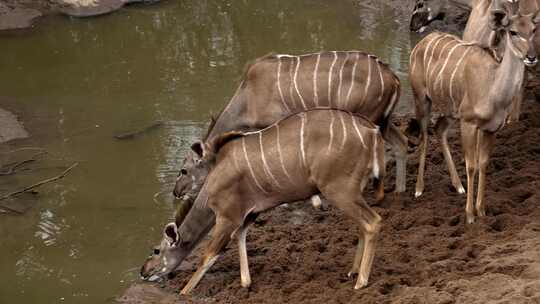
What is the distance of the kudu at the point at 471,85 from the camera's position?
15.9ft

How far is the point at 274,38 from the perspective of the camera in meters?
9.51

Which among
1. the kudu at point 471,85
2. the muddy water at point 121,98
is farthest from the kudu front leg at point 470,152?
the muddy water at point 121,98

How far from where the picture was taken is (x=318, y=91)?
Result: 5723 millimetres

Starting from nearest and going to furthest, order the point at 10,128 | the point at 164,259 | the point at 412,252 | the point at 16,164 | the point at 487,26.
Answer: the point at 412,252, the point at 164,259, the point at 487,26, the point at 16,164, the point at 10,128

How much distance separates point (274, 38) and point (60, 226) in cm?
410

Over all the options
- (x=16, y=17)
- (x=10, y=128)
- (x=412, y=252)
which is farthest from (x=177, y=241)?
(x=16, y=17)

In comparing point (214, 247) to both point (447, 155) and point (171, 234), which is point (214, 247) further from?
point (447, 155)

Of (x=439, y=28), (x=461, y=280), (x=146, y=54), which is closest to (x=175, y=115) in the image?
(x=146, y=54)

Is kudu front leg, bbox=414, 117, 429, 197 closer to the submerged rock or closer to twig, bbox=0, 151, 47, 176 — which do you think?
twig, bbox=0, 151, 47, 176

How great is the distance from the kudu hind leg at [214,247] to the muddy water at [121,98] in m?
0.52

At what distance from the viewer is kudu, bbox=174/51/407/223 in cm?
561

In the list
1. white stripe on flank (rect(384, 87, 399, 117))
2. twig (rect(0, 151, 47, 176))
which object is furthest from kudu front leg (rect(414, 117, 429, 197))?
twig (rect(0, 151, 47, 176))

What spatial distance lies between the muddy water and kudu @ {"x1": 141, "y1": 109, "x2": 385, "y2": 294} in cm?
55

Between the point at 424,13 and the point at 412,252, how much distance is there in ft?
15.5
